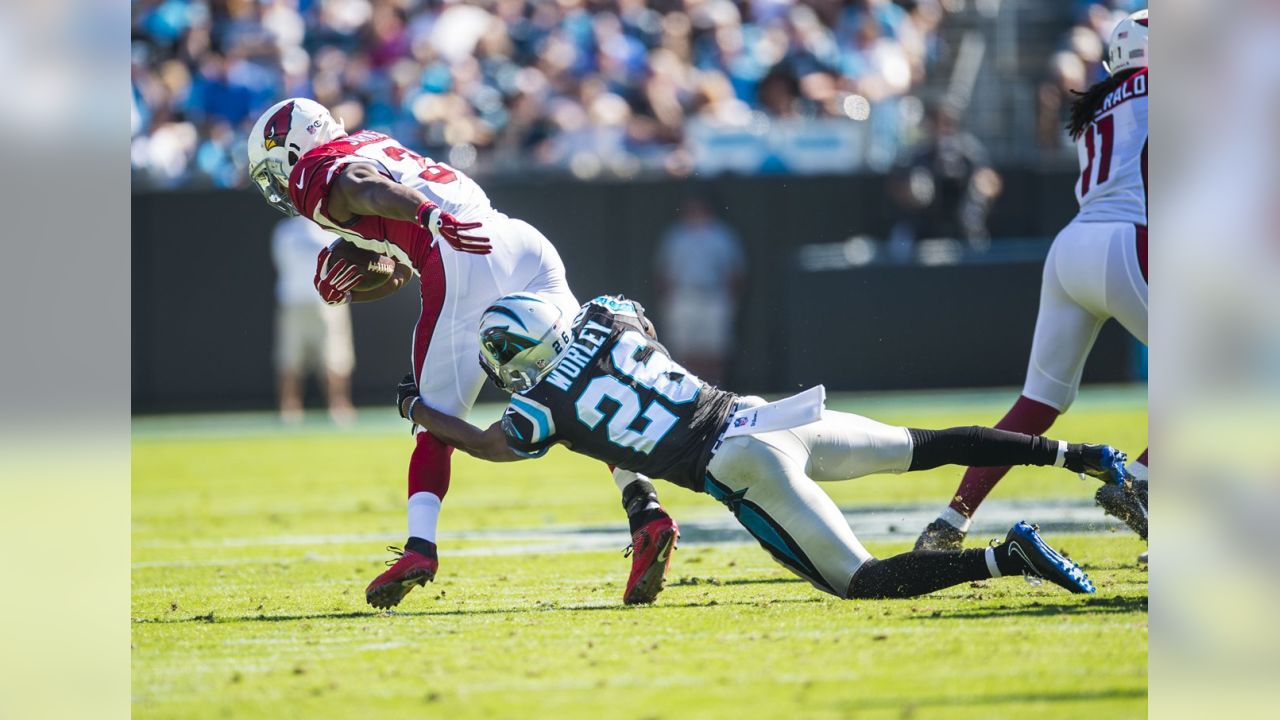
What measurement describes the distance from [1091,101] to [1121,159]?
10.2 inches

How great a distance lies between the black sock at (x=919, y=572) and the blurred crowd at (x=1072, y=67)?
1029cm

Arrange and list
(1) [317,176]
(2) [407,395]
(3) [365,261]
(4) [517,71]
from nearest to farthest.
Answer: (2) [407,395] → (1) [317,176] → (3) [365,261] → (4) [517,71]

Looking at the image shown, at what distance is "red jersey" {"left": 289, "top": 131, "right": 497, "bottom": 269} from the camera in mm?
5109

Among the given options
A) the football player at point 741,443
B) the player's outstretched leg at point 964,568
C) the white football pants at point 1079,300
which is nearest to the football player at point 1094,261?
the white football pants at point 1079,300

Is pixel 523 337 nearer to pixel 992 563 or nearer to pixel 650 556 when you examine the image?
pixel 650 556

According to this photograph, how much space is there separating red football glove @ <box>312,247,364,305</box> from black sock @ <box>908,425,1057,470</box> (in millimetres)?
2073

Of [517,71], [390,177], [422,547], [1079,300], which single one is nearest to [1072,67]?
[517,71]

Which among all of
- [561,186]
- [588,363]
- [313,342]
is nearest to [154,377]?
[313,342]

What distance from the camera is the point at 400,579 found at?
4742mm

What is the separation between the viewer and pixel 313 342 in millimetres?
13484

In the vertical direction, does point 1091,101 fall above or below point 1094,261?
above

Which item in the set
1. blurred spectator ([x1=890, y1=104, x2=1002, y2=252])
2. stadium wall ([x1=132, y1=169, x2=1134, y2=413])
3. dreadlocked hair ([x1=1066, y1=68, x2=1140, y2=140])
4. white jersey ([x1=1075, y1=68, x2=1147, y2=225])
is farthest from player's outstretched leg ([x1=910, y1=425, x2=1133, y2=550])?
stadium wall ([x1=132, y1=169, x2=1134, y2=413])
